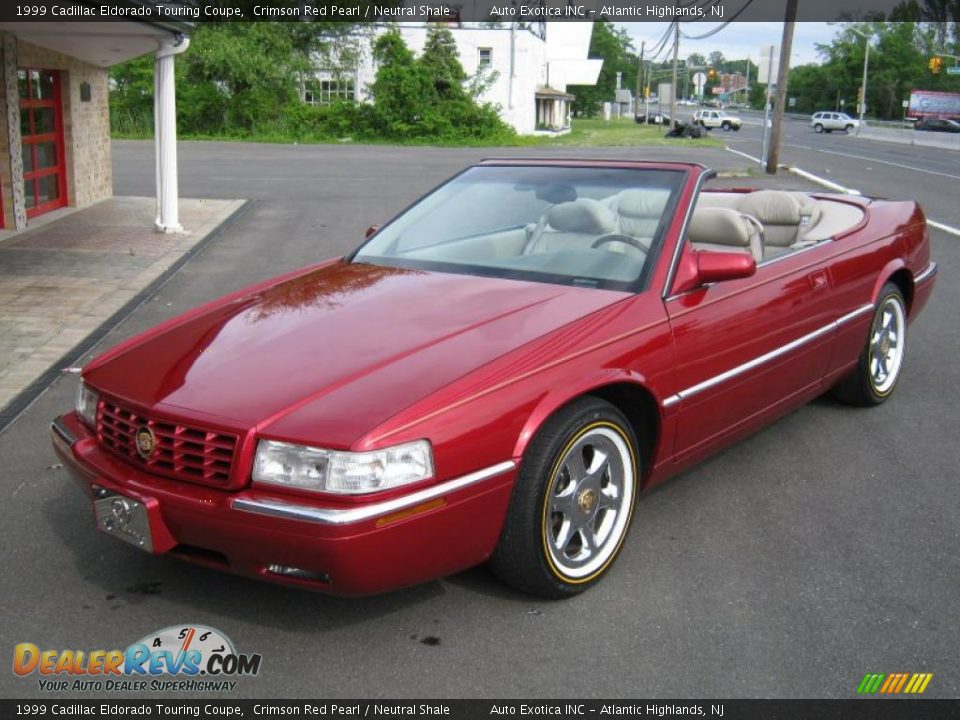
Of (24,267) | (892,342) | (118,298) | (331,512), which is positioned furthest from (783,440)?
(24,267)

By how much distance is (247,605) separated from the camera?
3439 millimetres

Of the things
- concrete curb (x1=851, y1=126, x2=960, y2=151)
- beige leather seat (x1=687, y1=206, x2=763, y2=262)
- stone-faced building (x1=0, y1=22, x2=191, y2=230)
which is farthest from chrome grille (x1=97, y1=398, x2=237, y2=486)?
concrete curb (x1=851, y1=126, x2=960, y2=151)

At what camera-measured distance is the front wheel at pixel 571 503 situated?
128 inches

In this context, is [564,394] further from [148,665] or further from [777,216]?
[777,216]

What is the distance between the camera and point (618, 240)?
4242 millimetres

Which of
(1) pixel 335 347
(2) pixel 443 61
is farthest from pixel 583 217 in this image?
(2) pixel 443 61

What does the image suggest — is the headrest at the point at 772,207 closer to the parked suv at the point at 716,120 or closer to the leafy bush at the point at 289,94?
the leafy bush at the point at 289,94

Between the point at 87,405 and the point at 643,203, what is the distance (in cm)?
239

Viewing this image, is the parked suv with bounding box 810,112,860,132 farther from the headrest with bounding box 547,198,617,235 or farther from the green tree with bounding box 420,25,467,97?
the headrest with bounding box 547,198,617,235

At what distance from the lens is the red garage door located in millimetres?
13898

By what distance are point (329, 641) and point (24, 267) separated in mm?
8521

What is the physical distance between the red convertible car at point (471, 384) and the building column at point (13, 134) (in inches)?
384

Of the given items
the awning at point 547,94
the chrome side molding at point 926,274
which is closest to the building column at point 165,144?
the chrome side molding at point 926,274
